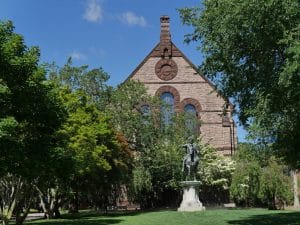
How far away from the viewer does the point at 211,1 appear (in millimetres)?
18391

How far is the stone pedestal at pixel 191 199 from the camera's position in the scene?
107ft

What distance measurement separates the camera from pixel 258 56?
17047mm

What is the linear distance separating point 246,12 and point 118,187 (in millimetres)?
28719

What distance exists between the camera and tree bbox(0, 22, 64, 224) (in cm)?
1641

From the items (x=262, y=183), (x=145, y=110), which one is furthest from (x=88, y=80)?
(x=262, y=183)

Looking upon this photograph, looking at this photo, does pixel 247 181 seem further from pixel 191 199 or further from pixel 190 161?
pixel 191 199

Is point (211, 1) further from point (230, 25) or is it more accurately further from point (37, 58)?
point (37, 58)

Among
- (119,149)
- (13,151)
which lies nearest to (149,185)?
(119,149)

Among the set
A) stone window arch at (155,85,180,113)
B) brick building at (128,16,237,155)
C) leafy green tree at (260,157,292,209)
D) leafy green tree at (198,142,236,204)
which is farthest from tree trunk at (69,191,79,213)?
stone window arch at (155,85,180,113)

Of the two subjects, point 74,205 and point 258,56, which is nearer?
point 258,56

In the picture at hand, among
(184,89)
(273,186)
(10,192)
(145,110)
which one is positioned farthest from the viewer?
(184,89)

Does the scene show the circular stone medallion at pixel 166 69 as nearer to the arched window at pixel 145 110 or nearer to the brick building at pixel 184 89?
the brick building at pixel 184 89

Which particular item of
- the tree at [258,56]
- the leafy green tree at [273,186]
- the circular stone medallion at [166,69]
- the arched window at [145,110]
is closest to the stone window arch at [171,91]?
the circular stone medallion at [166,69]

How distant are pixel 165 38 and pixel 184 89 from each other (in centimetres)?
620
